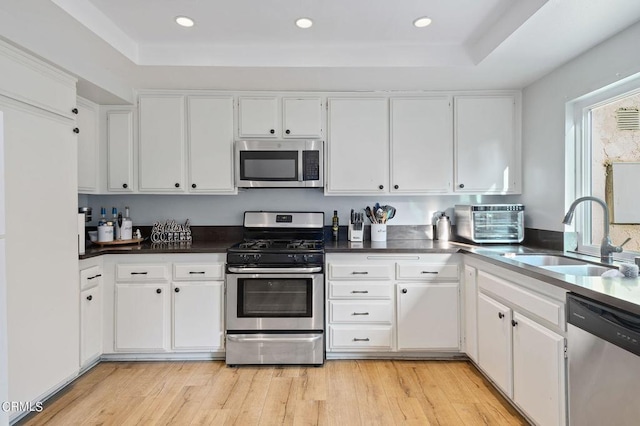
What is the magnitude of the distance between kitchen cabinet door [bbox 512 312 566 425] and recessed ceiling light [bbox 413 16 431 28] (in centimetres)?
184

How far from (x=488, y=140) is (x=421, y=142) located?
58 centimetres

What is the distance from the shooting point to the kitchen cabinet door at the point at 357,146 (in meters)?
3.09

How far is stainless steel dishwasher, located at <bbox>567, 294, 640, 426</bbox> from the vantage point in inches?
49.4

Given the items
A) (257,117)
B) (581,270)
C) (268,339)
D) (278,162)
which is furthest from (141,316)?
(581,270)

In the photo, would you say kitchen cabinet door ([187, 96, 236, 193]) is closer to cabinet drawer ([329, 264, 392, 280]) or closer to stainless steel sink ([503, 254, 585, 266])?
cabinet drawer ([329, 264, 392, 280])

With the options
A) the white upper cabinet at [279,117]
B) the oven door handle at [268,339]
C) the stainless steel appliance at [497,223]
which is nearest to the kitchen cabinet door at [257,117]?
the white upper cabinet at [279,117]

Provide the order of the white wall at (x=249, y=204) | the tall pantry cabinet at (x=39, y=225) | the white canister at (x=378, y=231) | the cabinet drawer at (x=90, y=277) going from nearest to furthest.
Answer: the tall pantry cabinet at (x=39, y=225) → the cabinet drawer at (x=90, y=277) → the white canister at (x=378, y=231) → the white wall at (x=249, y=204)

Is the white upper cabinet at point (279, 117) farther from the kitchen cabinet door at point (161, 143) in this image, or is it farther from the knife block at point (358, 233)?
the knife block at point (358, 233)

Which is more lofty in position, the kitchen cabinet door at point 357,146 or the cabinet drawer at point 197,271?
the kitchen cabinet door at point 357,146

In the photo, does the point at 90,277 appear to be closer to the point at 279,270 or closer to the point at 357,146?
the point at 279,270

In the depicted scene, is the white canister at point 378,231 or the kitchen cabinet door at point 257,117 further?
the white canister at point 378,231

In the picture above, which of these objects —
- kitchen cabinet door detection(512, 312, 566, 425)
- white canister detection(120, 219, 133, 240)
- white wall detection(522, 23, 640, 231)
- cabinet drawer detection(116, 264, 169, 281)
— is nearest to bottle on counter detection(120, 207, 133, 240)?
white canister detection(120, 219, 133, 240)

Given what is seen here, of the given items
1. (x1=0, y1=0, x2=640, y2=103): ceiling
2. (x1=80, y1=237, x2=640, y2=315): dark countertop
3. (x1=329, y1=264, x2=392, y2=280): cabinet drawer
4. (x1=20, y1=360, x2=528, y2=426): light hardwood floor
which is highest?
(x1=0, y1=0, x2=640, y2=103): ceiling

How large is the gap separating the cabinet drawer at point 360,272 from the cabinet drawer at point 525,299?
0.68 meters
